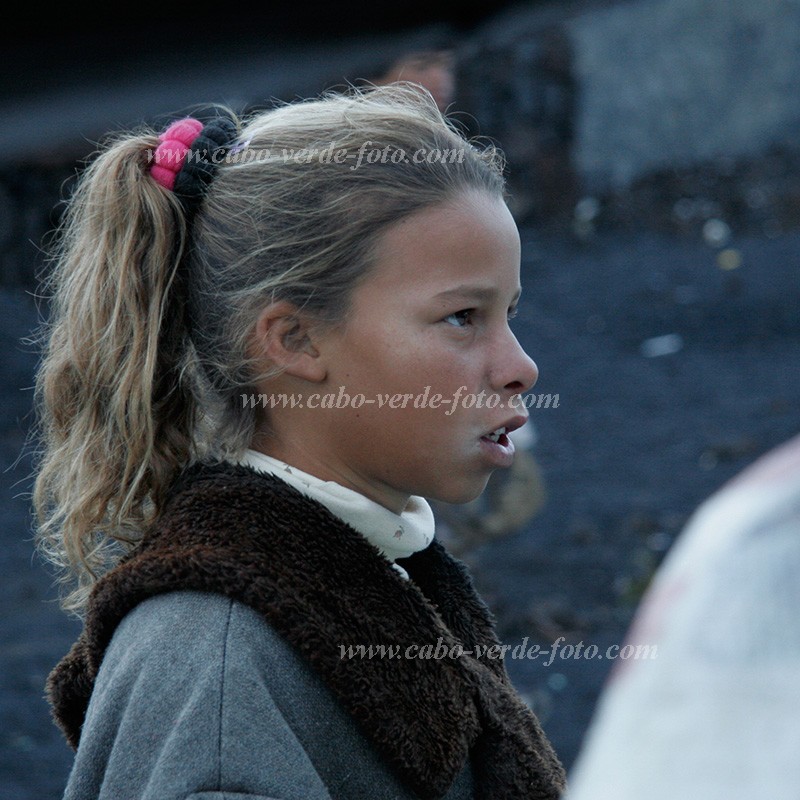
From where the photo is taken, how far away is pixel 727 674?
1.89 ft

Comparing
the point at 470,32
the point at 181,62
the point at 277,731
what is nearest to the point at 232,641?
the point at 277,731

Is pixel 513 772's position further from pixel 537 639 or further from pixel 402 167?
pixel 537 639

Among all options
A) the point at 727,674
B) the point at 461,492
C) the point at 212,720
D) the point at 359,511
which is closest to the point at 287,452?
the point at 359,511

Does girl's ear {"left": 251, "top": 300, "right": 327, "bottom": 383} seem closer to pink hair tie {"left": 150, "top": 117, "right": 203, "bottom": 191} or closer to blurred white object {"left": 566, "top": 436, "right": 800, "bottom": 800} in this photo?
pink hair tie {"left": 150, "top": 117, "right": 203, "bottom": 191}

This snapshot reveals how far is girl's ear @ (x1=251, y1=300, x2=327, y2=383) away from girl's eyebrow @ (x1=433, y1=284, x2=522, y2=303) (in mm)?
207

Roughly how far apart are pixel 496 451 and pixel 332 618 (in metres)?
0.38

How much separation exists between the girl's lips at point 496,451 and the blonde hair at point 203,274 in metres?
0.30

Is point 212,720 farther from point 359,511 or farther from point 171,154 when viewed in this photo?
point 171,154

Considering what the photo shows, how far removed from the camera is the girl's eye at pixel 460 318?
177 cm

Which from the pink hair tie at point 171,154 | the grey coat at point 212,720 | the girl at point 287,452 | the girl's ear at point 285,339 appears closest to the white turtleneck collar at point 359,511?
the girl at point 287,452

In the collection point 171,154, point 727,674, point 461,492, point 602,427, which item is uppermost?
point 727,674

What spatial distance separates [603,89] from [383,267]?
7.64 metres

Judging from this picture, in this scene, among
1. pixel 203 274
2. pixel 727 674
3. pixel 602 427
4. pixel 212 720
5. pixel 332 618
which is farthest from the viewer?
pixel 602 427

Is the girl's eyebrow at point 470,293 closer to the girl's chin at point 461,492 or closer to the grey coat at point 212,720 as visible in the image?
the girl's chin at point 461,492
